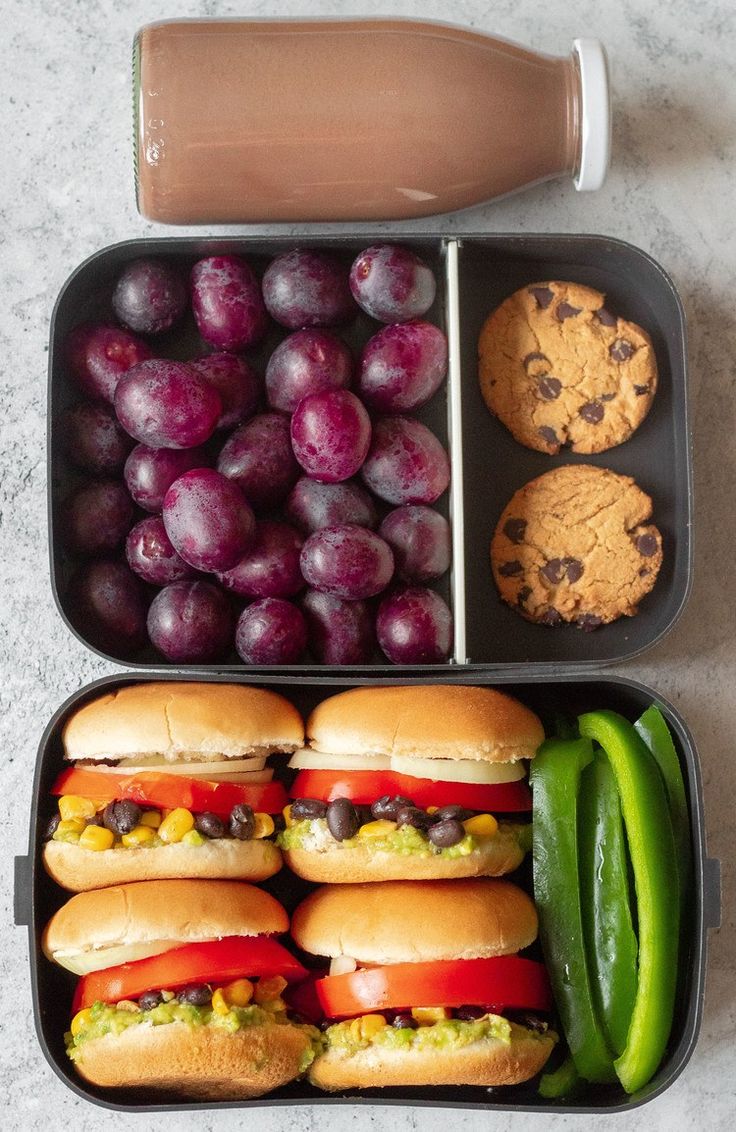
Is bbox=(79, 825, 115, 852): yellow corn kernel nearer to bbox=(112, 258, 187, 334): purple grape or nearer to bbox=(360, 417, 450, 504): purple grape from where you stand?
bbox=(360, 417, 450, 504): purple grape

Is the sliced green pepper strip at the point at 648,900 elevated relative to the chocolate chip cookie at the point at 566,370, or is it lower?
lower

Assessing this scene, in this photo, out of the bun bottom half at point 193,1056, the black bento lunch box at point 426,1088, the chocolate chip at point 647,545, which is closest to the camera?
the bun bottom half at point 193,1056

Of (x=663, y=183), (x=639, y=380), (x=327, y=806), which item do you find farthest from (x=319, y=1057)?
(x=663, y=183)

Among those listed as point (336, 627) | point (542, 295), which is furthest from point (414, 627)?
point (542, 295)

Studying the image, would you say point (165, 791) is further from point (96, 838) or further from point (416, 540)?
point (416, 540)

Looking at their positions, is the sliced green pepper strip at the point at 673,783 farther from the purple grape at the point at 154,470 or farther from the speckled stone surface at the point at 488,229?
the purple grape at the point at 154,470

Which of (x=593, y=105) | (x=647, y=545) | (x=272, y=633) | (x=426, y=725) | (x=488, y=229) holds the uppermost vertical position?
(x=593, y=105)

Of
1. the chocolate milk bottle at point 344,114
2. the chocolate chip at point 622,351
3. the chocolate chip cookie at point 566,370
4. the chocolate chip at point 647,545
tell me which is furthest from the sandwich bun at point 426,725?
the chocolate milk bottle at point 344,114
